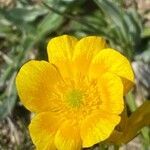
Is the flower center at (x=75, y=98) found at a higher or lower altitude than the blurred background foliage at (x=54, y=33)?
higher

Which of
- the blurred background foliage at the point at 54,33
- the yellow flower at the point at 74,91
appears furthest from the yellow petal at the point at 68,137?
the blurred background foliage at the point at 54,33

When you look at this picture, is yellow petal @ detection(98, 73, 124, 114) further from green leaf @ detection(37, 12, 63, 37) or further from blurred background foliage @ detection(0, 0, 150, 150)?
green leaf @ detection(37, 12, 63, 37)

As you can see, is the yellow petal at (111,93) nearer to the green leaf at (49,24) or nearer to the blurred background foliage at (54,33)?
the blurred background foliage at (54,33)

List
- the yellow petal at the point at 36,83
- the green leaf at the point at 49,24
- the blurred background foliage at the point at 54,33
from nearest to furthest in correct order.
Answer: the yellow petal at the point at 36,83, the blurred background foliage at the point at 54,33, the green leaf at the point at 49,24

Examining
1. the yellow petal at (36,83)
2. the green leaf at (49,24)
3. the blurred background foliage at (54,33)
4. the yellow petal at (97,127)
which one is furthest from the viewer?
the green leaf at (49,24)

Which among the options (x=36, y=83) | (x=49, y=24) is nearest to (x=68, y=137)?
(x=36, y=83)

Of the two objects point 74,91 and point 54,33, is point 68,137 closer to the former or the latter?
point 74,91
